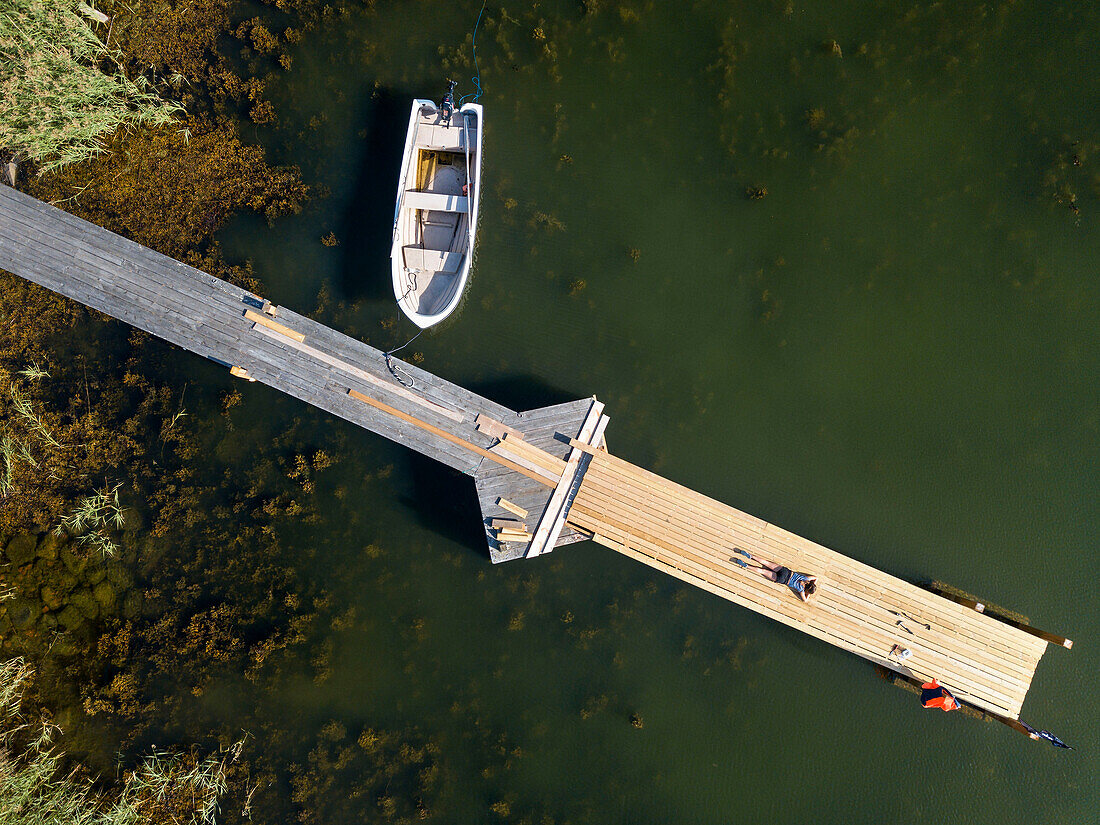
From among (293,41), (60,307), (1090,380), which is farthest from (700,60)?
(60,307)

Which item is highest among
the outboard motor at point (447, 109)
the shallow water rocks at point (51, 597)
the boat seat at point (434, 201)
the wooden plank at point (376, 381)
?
the outboard motor at point (447, 109)

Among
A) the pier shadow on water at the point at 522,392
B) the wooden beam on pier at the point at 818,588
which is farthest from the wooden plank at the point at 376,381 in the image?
the wooden beam on pier at the point at 818,588

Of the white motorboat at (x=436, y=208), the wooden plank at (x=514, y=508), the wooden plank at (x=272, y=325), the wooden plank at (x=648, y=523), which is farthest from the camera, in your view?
the wooden plank at (x=272, y=325)

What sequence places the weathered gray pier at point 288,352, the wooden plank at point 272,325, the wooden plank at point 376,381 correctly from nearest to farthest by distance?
1. the weathered gray pier at point 288,352
2. the wooden plank at point 376,381
3. the wooden plank at point 272,325

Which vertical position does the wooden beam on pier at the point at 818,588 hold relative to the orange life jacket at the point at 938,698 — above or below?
above

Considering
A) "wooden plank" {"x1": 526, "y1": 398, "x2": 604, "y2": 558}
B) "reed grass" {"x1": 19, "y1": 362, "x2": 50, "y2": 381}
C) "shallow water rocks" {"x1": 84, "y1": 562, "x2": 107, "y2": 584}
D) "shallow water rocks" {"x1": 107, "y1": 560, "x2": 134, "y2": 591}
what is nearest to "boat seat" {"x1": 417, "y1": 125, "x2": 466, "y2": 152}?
"wooden plank" {"x1": 526, "y1": 398, "x2": 604, "y2": 558}

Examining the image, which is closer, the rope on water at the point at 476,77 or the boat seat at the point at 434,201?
the boat seat at the point at 434,201

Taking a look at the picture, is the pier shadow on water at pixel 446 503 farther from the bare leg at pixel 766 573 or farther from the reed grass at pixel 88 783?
the reed grass at pixel 88 783

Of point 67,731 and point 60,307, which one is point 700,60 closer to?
point 60,307
